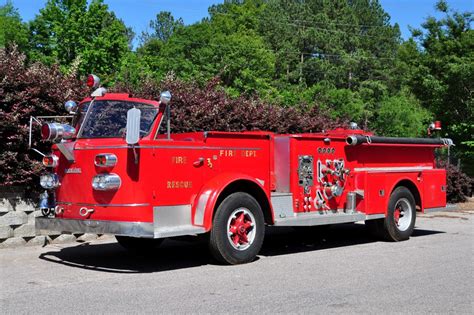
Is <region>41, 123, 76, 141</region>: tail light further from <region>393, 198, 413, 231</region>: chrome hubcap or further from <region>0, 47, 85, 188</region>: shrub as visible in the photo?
<region>393, 198, 413, 231</region>: chrome hubcap

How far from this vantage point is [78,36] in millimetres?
38250

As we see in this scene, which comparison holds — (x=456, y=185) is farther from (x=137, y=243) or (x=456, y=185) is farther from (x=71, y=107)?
(x=71, y=107)

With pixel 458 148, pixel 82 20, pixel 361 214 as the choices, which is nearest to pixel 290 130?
pixel 361 214

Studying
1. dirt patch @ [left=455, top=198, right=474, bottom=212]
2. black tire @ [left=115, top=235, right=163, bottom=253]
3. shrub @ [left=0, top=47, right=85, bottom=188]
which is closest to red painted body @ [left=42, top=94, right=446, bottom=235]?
black tire @ [left=115, top=235, right=163, bottom=253]

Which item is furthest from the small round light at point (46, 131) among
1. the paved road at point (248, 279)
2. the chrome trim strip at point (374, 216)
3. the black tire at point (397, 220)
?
the black tire at point (397, 220)

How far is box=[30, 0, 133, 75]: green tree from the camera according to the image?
37781 millimetres

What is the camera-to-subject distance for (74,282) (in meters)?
7.10

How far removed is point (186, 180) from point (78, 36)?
1296 inches

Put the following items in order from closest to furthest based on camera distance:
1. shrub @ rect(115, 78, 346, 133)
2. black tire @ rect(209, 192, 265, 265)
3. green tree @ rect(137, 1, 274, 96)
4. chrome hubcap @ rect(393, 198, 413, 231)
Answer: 1. black tire @ rect(209, 192, 265, 265)
2. chrome hubcap @ rect(393, 198, 413, 231)
3. shrub @ rect(115, 78, 346, 133)
4. green tree @ rect(137, 1, 274, 96)

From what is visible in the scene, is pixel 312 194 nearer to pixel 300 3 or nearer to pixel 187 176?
pixel 187 176

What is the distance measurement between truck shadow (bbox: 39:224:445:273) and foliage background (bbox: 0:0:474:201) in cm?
171

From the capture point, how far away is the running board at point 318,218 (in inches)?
352

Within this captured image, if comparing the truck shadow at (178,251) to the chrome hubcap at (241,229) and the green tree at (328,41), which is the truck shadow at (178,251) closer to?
the chrome hubcap at (241,229)

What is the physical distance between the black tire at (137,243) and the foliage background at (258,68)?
196cm
